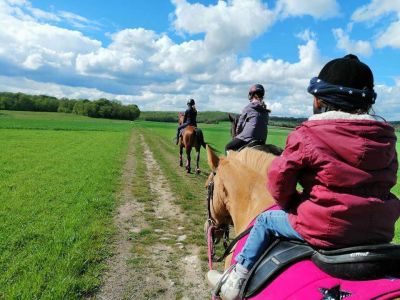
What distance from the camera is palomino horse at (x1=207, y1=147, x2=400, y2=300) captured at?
222 cm

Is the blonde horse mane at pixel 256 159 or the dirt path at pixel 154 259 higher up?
the blonde horse mane at pixel 256 159

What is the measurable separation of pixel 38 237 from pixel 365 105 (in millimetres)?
6825

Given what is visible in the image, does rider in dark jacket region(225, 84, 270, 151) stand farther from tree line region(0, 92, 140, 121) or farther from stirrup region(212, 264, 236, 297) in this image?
tree line region(0, 92, 140, 121)

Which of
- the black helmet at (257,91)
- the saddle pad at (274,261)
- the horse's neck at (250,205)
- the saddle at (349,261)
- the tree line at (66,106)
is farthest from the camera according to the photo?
the tree line at (66,106)

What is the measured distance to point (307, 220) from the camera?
253 centimetres

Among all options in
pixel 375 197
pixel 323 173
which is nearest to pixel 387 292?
pixel 375 197

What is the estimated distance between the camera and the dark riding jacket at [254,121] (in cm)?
800

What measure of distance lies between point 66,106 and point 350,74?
155 metres

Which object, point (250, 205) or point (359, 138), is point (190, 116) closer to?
point (250, 205)

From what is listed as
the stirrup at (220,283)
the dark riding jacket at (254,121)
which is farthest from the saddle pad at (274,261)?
the dark riding jacket at (254,121)

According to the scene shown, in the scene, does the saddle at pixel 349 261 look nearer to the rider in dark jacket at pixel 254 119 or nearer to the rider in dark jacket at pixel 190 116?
the rider in dark jacket at pixel 254 119

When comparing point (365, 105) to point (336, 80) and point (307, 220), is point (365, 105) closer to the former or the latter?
point (336, 80)

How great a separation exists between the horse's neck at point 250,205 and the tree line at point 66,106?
131 meters

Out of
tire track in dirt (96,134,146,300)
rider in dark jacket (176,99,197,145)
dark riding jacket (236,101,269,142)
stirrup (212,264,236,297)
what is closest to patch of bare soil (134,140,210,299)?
tire track in dirt (96,134,146,300)
